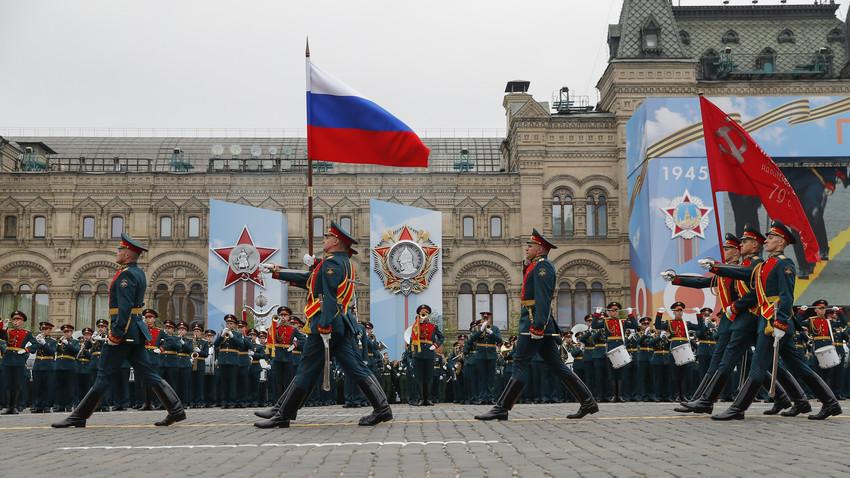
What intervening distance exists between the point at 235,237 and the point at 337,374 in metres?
21.6

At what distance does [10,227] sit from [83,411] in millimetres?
37573

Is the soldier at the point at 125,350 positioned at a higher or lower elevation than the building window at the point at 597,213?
lower

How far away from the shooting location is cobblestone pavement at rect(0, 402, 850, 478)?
7.57 m

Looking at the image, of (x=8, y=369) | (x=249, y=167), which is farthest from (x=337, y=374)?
(x=249, y=167)

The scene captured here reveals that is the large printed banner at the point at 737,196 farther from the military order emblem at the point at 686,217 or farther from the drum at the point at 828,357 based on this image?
the drum at the point at 828,357

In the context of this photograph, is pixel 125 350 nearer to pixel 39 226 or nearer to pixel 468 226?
pixel 468 226

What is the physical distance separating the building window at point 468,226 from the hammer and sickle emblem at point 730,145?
3114cm

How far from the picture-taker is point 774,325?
12.2 m

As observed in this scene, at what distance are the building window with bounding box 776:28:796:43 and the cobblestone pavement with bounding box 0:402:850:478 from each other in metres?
41.6

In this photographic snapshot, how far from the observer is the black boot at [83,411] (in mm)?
12430

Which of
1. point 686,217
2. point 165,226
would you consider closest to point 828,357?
point 686,217

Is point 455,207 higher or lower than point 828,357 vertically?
higher

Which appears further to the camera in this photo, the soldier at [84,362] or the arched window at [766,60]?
the arched window at [766,60]

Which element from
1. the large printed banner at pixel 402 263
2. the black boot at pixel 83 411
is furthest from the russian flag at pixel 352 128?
the large printed banner at pixel 402 263
